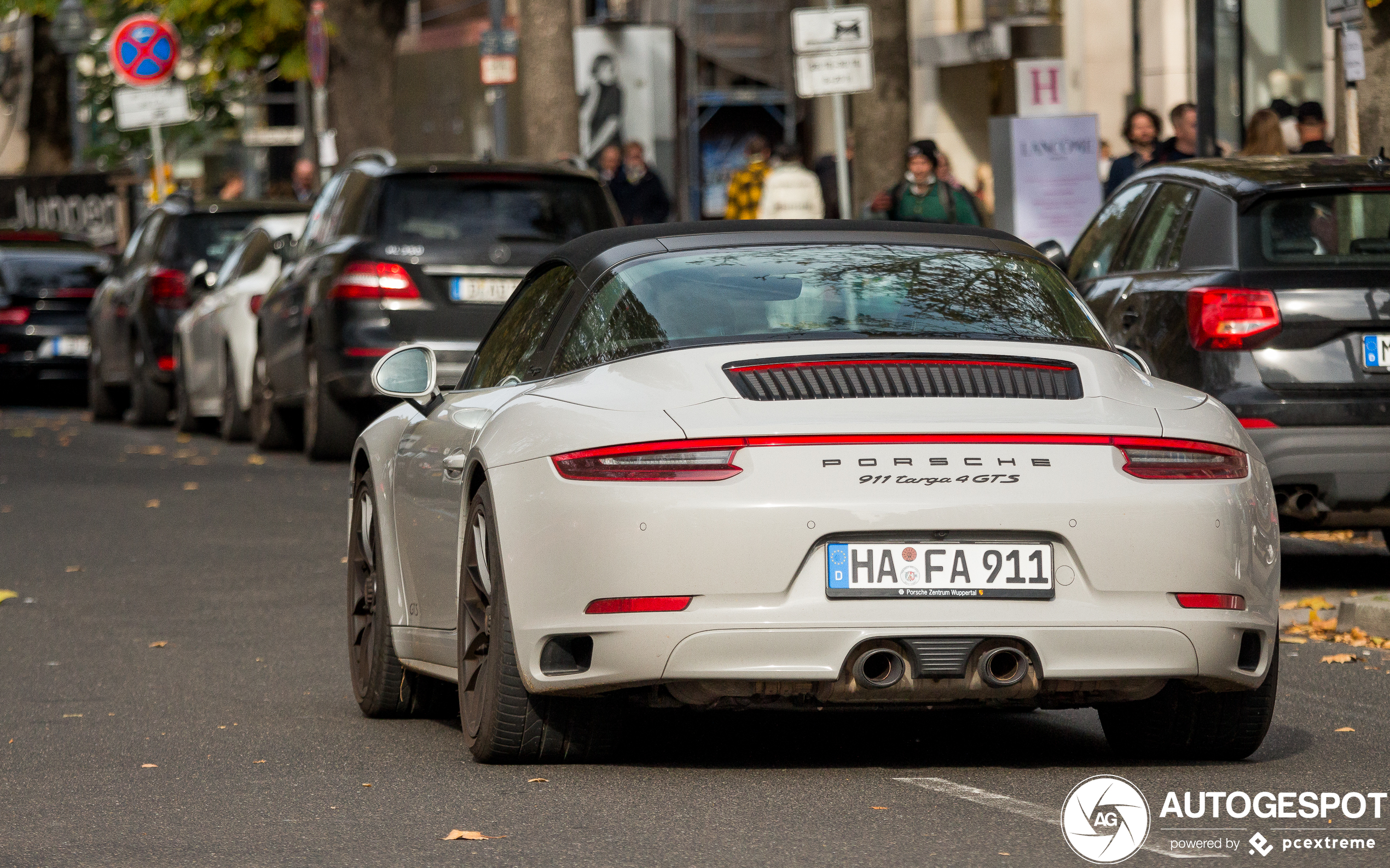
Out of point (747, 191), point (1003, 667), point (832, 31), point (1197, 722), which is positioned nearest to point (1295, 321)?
point (1197, 722)

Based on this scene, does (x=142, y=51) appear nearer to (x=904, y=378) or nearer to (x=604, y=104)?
(x=604, y=104)

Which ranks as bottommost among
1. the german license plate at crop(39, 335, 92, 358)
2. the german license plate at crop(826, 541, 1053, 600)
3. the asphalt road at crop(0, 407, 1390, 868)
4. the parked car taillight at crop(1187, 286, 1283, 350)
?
the german license plate at crop(39, 335, 92, 358)

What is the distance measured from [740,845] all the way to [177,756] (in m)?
2.02

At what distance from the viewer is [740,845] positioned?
552 cm

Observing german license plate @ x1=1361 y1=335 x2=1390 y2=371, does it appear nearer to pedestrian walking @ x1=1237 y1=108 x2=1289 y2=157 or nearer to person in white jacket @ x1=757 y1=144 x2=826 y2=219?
pedestrian walking @ x1=1237 y1=108 x2=1289 y2=157

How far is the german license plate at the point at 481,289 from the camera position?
15633mm

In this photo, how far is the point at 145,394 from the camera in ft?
72.6

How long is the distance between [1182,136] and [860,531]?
44.1ft

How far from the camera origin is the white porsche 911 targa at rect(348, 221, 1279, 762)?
5922 mm

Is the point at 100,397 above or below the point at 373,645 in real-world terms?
below

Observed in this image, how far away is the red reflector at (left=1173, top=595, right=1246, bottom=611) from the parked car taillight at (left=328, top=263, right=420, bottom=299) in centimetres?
1007

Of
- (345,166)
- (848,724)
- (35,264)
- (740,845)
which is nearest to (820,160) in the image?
(35,264)

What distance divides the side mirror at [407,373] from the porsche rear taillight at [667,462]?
1495 millimetres

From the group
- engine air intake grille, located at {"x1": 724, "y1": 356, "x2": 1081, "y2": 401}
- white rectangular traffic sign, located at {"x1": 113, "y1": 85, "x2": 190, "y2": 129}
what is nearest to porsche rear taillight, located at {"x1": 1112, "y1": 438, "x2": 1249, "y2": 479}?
engine air intake grille, located at {"x1": 724, "y1": 356, "x2": 1081, "y2": 401}
